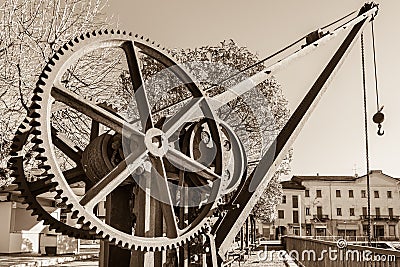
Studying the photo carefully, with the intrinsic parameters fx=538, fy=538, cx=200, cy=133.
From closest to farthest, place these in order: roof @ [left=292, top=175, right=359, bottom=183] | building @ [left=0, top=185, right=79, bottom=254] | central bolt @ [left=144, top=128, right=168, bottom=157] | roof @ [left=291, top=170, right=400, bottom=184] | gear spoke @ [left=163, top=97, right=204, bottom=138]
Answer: central bolt @ [left=144, top=128, right=168, bottom=157] → gear spoke @ [left=163, top=97, right=204, bottom=138] → building @ [left=0, top=185, right=79, bottom=254] → roof @ [left=292, top=175, right=359, bottom=183] → roof @ [left=291, top=170, right=400, bottom=184]

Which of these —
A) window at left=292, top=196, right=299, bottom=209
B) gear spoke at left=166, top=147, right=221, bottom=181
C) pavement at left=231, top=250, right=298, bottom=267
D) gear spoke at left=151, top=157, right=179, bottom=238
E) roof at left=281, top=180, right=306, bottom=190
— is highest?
roof at left=281, top=180, right=306, bottom=190

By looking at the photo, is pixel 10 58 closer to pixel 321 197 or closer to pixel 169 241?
pixel 169 241

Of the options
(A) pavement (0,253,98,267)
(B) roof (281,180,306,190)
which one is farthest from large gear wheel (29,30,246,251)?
(B) roof (281,180,306,190)

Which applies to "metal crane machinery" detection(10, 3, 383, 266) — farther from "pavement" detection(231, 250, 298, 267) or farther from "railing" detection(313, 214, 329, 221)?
"railing" detection(313, 214, 329, 221)

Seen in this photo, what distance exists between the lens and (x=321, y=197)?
7950 centimetres

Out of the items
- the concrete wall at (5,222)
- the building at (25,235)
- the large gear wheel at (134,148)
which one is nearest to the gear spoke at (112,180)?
the large gear wheel at (134,148)

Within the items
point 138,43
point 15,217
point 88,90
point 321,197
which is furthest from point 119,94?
point 321,197

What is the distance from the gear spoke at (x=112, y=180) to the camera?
12.7 feet

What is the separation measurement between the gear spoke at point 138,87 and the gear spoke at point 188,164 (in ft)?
1.03

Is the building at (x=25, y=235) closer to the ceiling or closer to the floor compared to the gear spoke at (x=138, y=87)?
closer to the floor

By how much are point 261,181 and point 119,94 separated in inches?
Result: 499

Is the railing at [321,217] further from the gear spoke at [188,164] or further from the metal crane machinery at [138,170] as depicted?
the gear spoke at [188,164]

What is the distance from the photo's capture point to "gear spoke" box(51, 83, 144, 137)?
156 inches

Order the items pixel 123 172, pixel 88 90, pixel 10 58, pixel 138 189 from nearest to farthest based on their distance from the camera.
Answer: pixel 123 172, pixel 138 189, pixel 10 58, pixel 88 90
